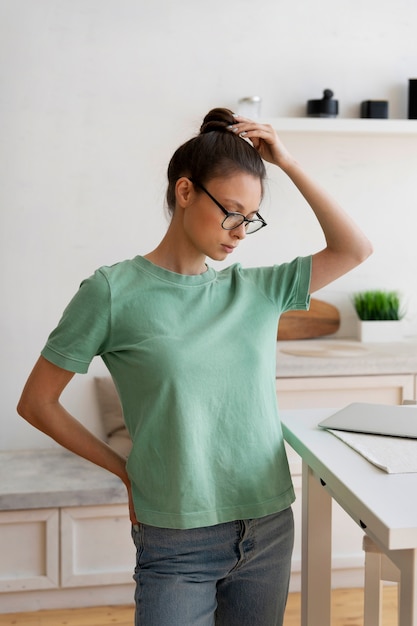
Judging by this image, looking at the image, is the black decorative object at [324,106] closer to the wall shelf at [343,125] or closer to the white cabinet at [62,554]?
the wall shelf at [343,125]

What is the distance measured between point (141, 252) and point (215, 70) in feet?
2.66

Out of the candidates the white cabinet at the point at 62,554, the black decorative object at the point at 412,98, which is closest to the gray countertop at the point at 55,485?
the white cabinet at the point at 62,554

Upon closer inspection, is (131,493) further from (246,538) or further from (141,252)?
(141,252)

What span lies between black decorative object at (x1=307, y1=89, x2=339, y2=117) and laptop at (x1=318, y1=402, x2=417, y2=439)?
192 cm

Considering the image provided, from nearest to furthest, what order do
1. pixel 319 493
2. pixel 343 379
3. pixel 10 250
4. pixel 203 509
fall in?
pixel 203 509, pixel 319 493, pixel 343 379, pixel 10 250

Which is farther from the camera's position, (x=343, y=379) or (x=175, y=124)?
(x=175, y=124)

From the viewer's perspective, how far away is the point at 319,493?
1.65m

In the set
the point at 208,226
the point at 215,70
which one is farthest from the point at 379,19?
the point at 208,226

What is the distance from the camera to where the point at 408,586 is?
3.75 ft

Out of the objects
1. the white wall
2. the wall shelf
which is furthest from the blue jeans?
the wall shelf

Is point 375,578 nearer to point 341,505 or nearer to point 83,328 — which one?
point 341,505

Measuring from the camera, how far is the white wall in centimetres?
322

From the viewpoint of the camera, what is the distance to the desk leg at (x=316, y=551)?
5.44 feet

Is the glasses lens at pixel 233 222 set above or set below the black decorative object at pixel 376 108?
below
